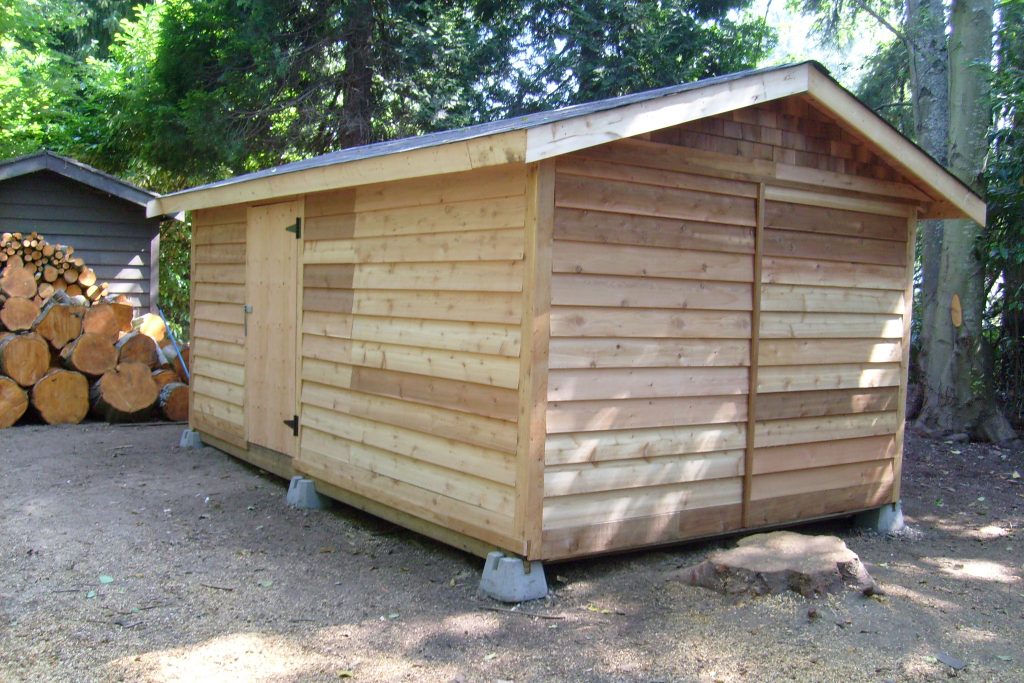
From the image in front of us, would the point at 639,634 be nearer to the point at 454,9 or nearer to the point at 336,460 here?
the point at 336,460

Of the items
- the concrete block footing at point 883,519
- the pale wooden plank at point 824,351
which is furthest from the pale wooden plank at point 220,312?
the concrete block footing at point 883,519

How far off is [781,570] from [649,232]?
1919mm

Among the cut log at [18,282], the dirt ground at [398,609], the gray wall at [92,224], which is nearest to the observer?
the dirt ground at [398,609]

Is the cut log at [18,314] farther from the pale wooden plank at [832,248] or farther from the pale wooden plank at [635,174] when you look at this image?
the pale wooden plank at [832,248]

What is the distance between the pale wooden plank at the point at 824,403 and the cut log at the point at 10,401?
7.48 metres

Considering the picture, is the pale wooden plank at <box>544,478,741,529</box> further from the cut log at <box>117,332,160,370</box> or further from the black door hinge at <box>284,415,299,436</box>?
the cut log at <box>117,332,160,370</box>

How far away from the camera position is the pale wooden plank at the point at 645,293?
15.5 feet

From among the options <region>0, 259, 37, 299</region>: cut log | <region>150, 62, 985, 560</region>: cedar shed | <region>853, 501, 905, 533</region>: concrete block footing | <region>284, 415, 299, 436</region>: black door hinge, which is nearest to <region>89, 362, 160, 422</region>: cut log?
<region>0, 259, 37, 299</region>: cut log

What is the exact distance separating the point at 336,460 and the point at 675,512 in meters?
2.41

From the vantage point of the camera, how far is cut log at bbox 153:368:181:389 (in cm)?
999

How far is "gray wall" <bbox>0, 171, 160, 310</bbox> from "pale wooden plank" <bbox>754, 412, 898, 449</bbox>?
923 centimetres

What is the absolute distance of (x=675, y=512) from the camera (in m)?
5.25

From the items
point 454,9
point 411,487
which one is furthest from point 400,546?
point 454,9

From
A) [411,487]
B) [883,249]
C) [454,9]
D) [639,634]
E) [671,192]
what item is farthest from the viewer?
[454,9]
